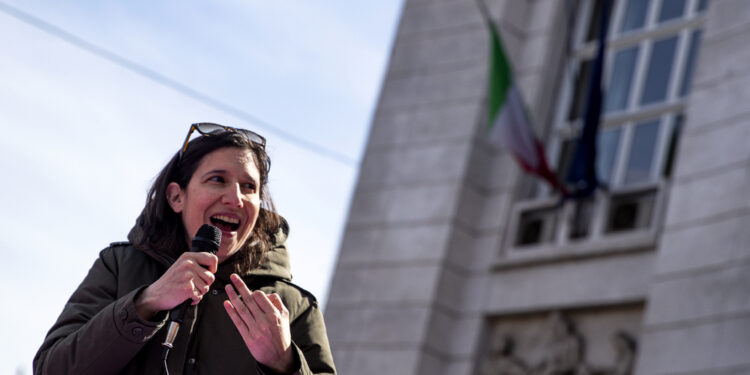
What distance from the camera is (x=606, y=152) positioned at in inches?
536

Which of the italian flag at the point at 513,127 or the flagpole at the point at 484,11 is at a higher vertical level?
the flagpole at the point at 484,11

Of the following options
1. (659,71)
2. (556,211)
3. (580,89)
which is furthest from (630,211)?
(580,89)

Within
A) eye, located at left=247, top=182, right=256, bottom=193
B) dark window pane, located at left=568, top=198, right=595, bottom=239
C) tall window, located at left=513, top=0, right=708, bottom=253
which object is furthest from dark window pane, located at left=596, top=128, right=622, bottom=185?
eye, located at left=247, top=182, right=256, bottom=193

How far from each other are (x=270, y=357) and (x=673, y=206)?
946 cm

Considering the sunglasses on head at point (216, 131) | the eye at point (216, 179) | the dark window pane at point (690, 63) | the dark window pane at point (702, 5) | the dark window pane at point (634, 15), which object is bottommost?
the eye at point (216, 179)

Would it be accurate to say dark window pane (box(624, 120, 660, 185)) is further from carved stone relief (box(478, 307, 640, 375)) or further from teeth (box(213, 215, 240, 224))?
teeth (box(213, 215, 240, 224))

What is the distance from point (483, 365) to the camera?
13.4 meters

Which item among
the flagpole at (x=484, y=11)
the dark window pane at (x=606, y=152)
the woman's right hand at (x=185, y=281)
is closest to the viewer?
the woman's right hand at (x=185, y=281)

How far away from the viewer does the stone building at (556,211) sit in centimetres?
1123

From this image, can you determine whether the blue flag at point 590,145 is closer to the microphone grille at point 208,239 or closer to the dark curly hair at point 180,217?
the dark curly hair at point 180,217

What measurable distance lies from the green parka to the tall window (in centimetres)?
947

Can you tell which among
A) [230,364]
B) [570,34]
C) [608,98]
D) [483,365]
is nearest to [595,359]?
[483,365]

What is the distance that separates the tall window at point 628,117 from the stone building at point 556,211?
2 centimetres

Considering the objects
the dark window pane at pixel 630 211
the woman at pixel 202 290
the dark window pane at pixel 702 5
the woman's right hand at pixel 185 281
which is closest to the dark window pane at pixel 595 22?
the dark window pane at pixel 702 5
